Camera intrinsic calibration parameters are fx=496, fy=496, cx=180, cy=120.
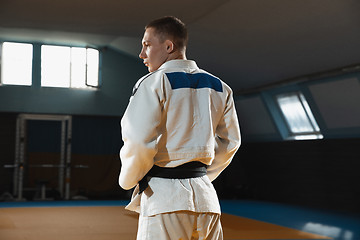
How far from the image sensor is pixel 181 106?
1.68 meters

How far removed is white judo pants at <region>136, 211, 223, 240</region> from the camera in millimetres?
1612

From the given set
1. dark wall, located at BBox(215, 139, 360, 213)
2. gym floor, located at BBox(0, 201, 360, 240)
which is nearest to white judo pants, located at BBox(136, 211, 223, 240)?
gym floor, located at BBox(0, 201, 360, 240)

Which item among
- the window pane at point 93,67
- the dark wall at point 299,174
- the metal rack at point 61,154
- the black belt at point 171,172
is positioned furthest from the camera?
the window pane at point 93,67

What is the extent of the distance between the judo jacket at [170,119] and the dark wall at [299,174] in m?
8.57

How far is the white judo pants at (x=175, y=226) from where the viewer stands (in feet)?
5.29

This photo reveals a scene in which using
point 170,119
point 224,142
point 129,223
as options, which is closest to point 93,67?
point 129,223

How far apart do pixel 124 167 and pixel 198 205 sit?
0.28 metres

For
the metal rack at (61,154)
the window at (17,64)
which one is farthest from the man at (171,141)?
the window at (17,64)

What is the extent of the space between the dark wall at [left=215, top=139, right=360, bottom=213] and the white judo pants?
339 inches

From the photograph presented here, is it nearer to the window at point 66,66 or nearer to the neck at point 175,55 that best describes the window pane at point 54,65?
the window at point 66,66

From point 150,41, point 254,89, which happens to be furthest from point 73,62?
point 150,41

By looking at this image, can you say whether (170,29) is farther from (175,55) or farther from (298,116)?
(298,116)

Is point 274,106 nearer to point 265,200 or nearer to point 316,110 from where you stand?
point 316,110

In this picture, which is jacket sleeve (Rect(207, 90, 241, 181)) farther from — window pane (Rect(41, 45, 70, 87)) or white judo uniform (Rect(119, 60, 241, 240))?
window pane (Rect(41, 45, 70, 87))
